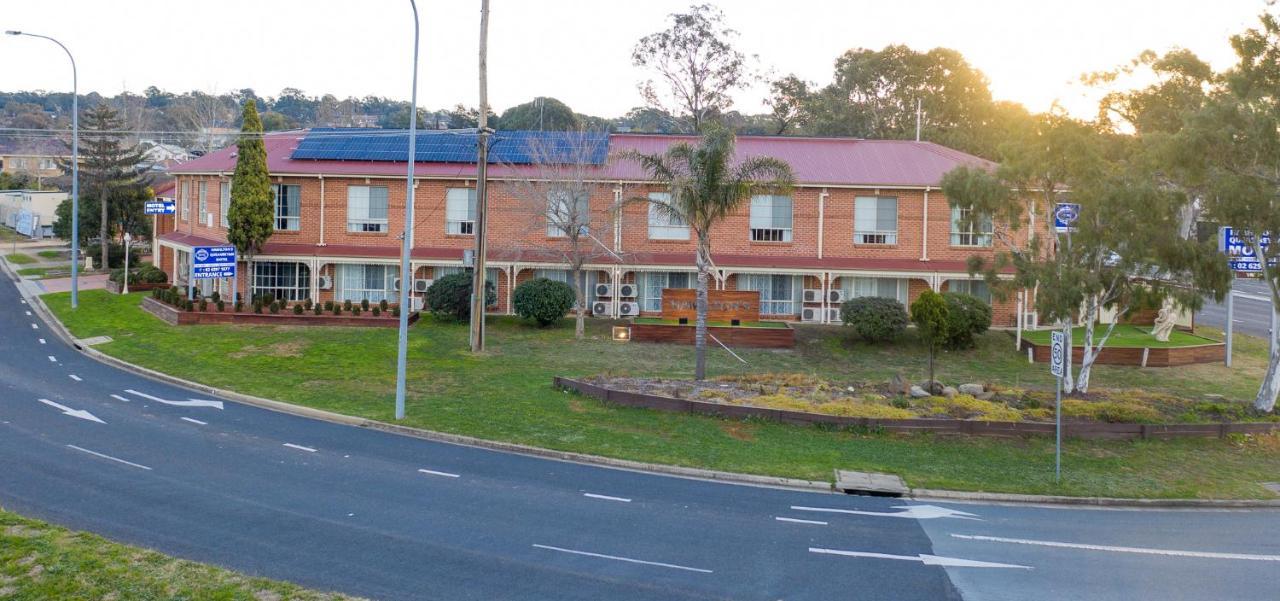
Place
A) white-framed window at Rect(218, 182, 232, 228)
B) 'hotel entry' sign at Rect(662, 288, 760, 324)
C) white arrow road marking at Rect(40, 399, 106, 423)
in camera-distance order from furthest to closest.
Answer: white-framed window at Rect(218, 182, 232, 228) < 'hotel entry' sign at Rect(662, 288, 760, 324) < white arrow road marking at Rect(40, 399, 106, 423)

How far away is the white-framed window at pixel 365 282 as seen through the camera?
41812 mm

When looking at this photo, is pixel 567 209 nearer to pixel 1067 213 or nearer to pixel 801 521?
pixel 1067 213

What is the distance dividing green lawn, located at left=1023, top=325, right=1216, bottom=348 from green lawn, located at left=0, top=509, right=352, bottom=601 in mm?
30526

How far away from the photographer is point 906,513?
55.3 feet

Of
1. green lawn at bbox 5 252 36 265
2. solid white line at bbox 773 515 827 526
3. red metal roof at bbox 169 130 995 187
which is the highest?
red metal roof at bbox 169 130 995 187

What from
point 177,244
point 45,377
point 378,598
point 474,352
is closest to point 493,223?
point 474,352

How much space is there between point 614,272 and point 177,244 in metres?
20.2

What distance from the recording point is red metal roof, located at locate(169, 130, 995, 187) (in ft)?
134

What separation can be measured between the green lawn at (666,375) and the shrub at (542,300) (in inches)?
26.8

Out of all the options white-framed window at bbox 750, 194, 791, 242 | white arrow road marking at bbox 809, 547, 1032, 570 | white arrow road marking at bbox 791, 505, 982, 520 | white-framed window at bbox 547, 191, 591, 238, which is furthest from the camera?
white-framed window at bbox 750, 194, 791, 242

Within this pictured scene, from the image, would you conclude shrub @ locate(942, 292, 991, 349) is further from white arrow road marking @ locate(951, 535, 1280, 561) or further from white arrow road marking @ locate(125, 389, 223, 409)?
white arrow road marking @ locate(125, 389, 223, 409)

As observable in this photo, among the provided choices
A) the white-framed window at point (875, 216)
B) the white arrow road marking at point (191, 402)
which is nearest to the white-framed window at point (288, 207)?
the white arrow road marking at point (191, 402)

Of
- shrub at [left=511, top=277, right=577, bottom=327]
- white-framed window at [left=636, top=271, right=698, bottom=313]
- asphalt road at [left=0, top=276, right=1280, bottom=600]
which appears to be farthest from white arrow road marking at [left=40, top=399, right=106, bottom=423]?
white-framed window at [left=636, top=271, right=698, bottom=313]

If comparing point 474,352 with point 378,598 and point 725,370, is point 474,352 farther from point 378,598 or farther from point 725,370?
point 378,598
